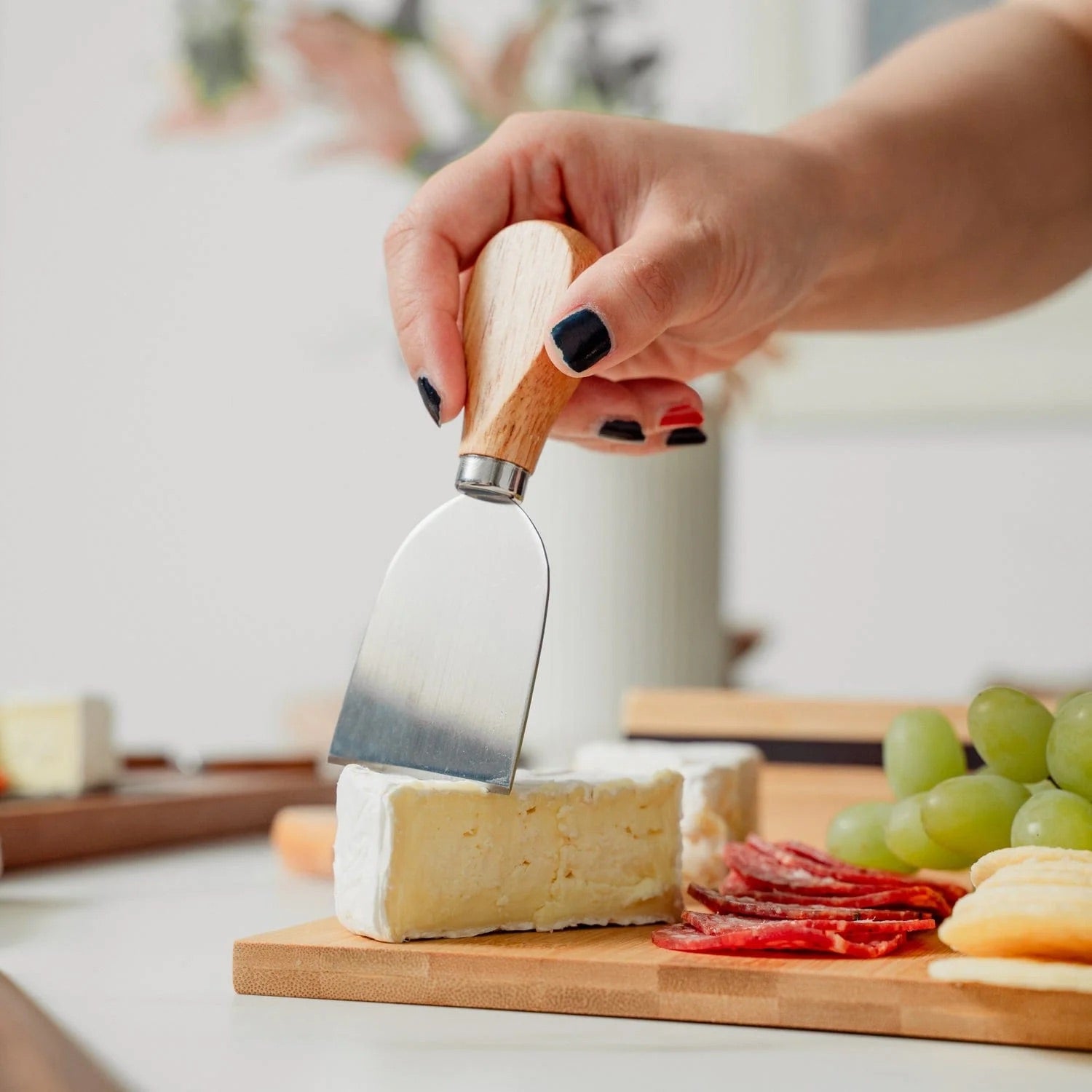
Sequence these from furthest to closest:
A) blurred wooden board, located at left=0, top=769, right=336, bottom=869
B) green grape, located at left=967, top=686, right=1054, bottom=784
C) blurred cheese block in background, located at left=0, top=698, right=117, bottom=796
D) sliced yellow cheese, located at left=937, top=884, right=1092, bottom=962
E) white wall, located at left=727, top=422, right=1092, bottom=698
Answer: white wall, located at left=727, top=422, right=1092, bottom=698 → blurred cheese block in background, located at left=0, top=698, right=117, bottom=796 → blurred wooden board, located at left=0, top=769, right=336, bottom=869 → green grape, located at left=967, top=686, right=1054, bottom=784 → sliced yellow cheese, located at left=937, top=884, right=1092, bottom=962

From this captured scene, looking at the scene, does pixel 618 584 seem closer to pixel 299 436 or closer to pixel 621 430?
pixel 621 430

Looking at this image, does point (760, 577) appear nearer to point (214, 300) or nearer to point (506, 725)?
point (214, 300)

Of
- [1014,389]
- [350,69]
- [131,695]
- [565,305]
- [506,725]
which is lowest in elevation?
[131,695]

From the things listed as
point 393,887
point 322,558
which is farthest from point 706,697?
point 322,558

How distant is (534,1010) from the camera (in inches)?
26.2

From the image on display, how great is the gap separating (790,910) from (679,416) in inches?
15.2

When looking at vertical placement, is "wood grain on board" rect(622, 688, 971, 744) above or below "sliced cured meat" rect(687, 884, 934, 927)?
above

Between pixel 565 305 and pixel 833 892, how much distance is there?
1.16ft

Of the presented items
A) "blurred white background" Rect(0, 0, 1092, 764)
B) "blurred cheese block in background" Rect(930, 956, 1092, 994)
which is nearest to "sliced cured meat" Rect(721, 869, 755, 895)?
"blurred cheese block in background" Rect(930, 956, 1092, 994)

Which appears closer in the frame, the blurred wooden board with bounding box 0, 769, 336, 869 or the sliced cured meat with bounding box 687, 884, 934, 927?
the sliced cured meat with bounding box 687, 884, 934, 927

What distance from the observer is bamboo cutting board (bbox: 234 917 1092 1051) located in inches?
23.9

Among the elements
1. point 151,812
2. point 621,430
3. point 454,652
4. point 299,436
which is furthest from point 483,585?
point 299,436

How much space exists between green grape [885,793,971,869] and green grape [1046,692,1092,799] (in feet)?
0.27

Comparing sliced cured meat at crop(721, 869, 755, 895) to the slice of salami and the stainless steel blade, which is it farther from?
the stainless steel blade
